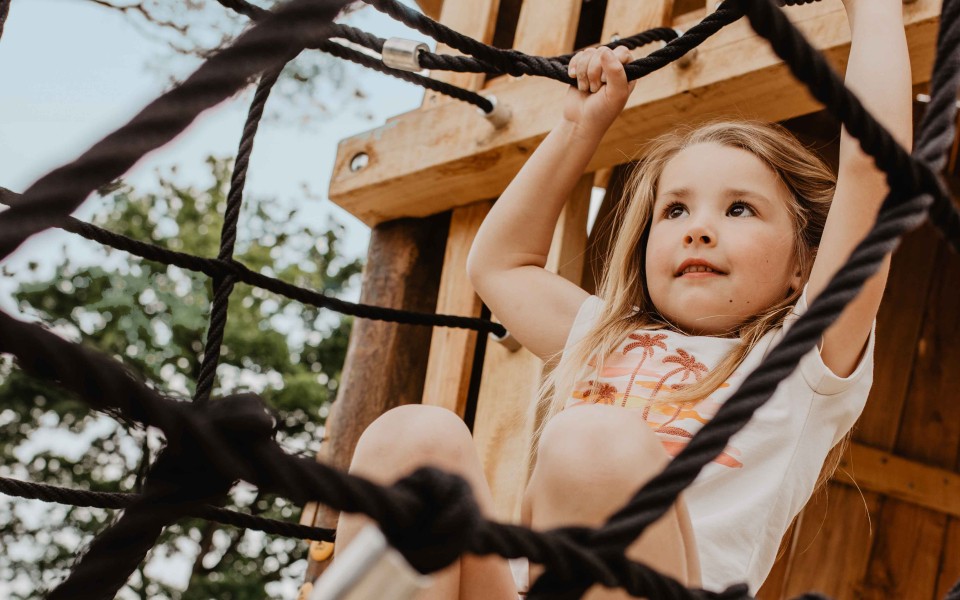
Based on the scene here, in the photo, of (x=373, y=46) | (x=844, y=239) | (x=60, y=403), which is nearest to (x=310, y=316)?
(x=60, y=403)

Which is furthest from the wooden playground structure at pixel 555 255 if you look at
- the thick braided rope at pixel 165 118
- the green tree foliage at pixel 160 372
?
the green tree foliage at pixel 160 372

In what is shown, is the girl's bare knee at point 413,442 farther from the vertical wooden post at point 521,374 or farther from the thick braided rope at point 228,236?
the vertical wooden post at point 521,374

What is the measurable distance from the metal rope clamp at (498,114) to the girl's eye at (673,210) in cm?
40

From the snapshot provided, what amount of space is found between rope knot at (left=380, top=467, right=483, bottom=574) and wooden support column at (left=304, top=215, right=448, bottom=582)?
3.97 ft

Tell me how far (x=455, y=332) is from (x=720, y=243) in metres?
0.62

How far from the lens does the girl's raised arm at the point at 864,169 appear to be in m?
0.83

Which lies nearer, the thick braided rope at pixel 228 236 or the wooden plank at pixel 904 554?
the thick braided rope at pixel 228 236

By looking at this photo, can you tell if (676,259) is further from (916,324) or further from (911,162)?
(916,324)

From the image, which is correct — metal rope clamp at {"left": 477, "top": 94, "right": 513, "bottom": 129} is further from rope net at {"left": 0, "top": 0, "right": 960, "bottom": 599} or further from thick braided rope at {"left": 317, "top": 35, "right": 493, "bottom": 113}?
rope net at {"left": 0, "top": 0, "right": 960, "bottom": 599}

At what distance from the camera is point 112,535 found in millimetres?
340

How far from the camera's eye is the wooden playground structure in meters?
1.25

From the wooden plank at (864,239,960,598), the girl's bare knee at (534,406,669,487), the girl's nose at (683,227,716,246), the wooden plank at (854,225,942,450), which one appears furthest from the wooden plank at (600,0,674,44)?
the wooden plank at (864,239,960,598)

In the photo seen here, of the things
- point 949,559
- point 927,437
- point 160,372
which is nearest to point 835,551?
point 949,559

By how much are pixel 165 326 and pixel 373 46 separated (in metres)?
5.33
